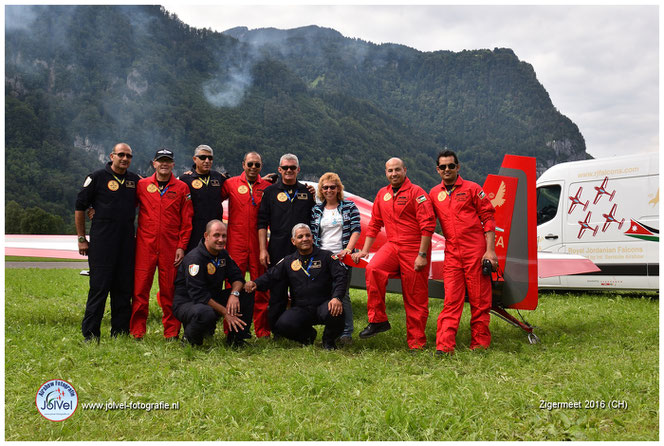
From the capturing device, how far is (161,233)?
16.9ft

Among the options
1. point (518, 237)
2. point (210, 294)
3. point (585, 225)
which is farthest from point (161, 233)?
point (585, 225)

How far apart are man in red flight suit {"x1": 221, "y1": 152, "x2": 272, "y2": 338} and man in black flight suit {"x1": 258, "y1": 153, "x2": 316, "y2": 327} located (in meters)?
0.13

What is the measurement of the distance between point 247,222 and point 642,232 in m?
6.39

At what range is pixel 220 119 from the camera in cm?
9000

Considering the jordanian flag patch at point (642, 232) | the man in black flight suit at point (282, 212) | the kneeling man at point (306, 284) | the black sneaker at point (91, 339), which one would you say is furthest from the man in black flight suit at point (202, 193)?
the jordanian flag patch at point (642, 232)

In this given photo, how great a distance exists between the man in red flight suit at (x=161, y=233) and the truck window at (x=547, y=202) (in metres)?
6.69

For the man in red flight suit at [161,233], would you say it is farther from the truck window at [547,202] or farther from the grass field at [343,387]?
→ the truck window at [547,202]

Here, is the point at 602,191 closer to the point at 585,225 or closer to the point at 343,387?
the point at 585,225

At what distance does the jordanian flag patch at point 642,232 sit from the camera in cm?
776

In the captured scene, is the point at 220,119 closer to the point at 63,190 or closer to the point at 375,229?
the point at 63,190

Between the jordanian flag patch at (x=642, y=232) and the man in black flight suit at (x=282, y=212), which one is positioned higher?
the man in black flight suit at (x=282, y=212)

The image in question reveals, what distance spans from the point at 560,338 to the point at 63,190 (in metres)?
60.8

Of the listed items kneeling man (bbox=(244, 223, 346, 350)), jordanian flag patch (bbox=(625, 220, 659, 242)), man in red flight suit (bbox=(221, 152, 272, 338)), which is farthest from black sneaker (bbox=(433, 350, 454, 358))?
jordanian flag patch (bbox=(625, 220, 659, 242))

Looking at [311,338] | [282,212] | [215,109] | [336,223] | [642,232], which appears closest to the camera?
[311,338]
